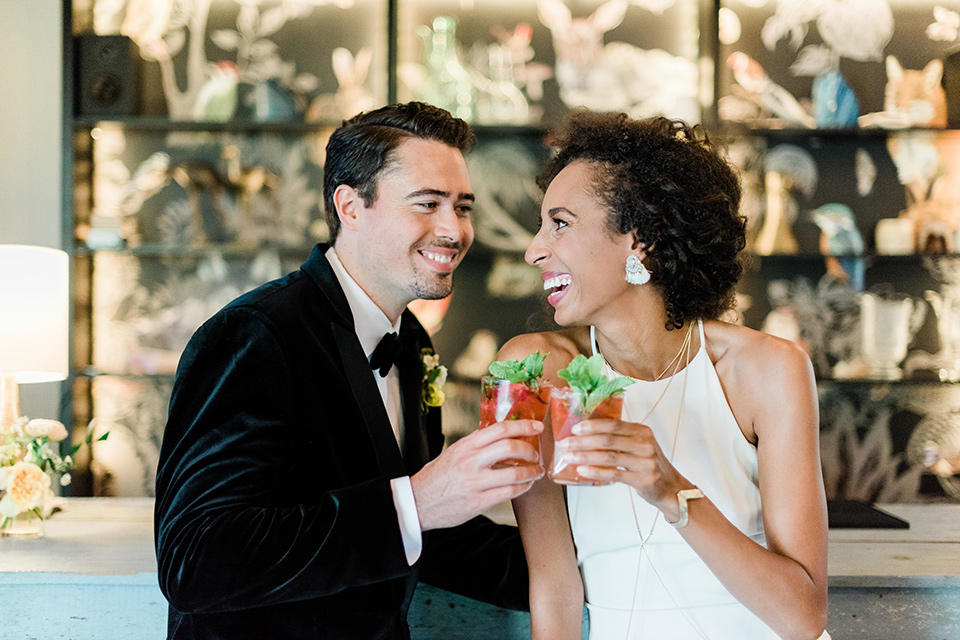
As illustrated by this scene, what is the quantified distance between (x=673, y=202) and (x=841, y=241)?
2307mm

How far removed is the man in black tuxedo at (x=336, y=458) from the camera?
A: 126 cm

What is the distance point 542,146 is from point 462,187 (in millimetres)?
Result: 1877

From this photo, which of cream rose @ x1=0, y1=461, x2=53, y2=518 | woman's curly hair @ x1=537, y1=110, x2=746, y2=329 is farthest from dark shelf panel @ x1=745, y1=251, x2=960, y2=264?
cream rose @ x1=0, y1=461, x2=53, y2=518

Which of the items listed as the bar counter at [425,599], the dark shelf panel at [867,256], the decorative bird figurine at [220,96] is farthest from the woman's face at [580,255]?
the decorative bird figurine at [220,96]

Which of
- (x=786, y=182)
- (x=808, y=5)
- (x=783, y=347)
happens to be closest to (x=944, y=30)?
(x=808, y=5)

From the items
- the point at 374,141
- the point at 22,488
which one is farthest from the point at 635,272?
the point at 22,488

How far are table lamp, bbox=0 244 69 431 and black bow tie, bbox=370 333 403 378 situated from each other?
121 cm

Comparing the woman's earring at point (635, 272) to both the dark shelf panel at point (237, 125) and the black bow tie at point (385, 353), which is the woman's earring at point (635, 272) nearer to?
the black bow tie at point (385, 353)

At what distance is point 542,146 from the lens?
368 cm

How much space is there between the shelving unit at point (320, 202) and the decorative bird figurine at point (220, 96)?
2.6 inches

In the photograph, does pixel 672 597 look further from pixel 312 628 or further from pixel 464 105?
pixel 464 105

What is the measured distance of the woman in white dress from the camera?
144cm

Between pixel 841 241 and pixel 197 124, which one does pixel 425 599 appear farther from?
pixel 841 241

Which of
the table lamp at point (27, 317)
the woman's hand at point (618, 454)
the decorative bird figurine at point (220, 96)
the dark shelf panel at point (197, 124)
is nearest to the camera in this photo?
the woman's hand at point (618, 454)
